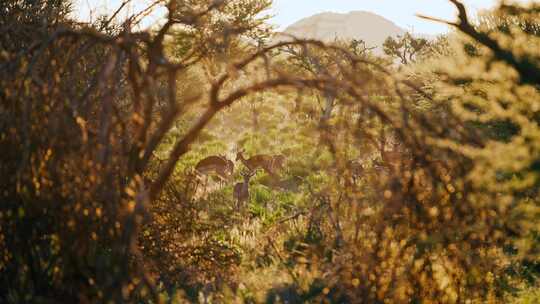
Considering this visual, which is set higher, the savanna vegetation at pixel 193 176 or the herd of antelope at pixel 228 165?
the savanna vegetation at pixel 193 176

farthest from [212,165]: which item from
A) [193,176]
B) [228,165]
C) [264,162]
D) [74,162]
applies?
[74,162]

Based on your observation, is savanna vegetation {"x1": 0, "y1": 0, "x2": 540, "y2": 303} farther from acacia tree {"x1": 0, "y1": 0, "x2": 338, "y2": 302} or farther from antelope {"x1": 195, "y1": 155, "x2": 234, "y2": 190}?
antelope {"x1": 195, "y1": 155, "x2": 234, "y2": 190}

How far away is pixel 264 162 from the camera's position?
12.8m

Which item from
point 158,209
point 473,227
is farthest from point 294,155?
point 473,227

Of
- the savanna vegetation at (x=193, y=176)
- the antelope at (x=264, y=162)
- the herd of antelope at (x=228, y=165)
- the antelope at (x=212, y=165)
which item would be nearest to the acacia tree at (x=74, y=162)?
the savanna vegetation at (x=193, y=176)

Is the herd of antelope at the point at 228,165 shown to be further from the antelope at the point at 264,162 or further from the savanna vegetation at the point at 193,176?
the savanna vegetation at the point at 193,176

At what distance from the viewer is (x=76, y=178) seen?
3.14 meters

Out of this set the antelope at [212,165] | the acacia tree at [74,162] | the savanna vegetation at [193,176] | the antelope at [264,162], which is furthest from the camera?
the antelope at [264,162]

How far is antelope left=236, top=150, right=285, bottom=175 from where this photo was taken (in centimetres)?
1266

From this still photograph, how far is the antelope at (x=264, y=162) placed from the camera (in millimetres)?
12664

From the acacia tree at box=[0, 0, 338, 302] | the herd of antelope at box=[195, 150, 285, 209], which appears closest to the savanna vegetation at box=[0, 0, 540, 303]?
the acacia tree at box=[0, 0, 338, 302]

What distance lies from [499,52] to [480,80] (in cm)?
173

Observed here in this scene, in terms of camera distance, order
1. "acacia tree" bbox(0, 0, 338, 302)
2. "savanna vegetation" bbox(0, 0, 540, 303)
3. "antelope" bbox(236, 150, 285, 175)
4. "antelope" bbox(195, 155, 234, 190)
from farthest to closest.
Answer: "antelope" bbox(236, 150, 285, 175) < "antelope" bbox(195, 155, 234, 190) < "savanna vegetation" bbox(0, 0, 540, 303) < "acacia tree" bbox(0, 0, 338, 302)

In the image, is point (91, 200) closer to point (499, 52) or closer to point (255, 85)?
point (255, 85)
